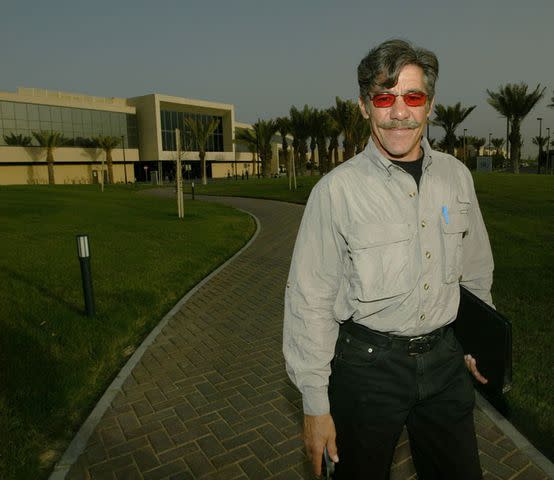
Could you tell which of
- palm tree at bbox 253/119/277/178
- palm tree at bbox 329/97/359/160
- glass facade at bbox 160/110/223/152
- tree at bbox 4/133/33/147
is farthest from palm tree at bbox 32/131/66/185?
palm tree at bbox 329/97/359/160

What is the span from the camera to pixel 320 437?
1.92 m

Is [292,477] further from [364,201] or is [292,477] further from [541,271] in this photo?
[541,271]

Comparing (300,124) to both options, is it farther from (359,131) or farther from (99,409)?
(99,409)

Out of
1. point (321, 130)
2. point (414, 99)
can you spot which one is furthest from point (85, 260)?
point (321, 130)

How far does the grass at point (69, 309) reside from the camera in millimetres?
4043

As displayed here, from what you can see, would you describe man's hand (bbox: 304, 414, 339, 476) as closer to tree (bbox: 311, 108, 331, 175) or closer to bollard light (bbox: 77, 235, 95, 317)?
bollard light (bbox: 77, 235, 95, 317)

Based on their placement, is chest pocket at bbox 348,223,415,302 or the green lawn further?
the green lawn

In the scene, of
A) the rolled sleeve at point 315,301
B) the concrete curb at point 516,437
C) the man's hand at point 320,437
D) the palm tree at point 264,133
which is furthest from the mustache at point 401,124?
the palm tree at point 264,133

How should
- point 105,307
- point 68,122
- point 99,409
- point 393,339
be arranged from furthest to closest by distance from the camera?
1. point 68,122
2. point 105,307
3. point 99,409
4. point 393,339

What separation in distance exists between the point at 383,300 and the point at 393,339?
0.20m

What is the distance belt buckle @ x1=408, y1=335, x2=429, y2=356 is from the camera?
2.02 meters

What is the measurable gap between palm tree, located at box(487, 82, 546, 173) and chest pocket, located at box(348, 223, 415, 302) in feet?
170

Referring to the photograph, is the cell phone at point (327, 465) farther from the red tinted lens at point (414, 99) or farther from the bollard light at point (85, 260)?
the bollard light at point (85, 260)

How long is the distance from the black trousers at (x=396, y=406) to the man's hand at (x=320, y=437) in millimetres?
114
